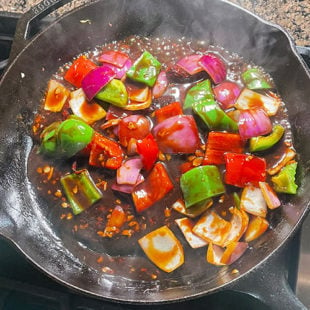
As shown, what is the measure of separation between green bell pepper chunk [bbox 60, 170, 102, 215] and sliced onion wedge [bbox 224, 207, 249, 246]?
26.8 inches

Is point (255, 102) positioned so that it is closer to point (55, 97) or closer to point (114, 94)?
point (114, 94)

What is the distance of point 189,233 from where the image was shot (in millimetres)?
2123

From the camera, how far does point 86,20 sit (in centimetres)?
239

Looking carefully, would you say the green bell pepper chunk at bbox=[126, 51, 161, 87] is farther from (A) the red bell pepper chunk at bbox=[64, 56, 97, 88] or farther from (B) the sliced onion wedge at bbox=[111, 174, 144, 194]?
(B) the sliced onion wedge at bbox=[111, 174, 144, 194]

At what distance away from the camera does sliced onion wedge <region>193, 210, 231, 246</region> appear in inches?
82.4

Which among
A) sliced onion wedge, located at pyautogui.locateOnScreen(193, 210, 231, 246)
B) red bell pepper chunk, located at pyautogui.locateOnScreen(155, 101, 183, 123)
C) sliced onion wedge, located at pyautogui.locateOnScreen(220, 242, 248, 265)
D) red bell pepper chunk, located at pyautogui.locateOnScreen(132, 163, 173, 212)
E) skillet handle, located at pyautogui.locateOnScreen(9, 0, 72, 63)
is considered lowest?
sliced onion wedge, located at pyautogui.locateOnScreen(220, 242, 248, 265)

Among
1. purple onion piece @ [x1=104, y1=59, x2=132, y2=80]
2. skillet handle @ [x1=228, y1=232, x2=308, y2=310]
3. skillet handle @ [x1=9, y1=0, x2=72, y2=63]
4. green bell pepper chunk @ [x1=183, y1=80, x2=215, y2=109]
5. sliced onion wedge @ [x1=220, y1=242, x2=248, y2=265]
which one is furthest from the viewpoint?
purple onion piece @ [x1=104, y1=59, x2=132, y2=80]

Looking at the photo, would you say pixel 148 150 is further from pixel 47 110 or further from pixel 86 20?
pixel 86 20

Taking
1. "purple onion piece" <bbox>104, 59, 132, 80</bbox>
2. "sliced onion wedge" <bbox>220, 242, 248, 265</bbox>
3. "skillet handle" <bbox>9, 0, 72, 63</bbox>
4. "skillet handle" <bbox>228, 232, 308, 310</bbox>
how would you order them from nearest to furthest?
1. "skillet handle" <bbox>228, 232, 308, 310</bbox>
2. "sliced onion wedge" <bbox>220, 242, 248, 265</bbox>
3. "skillet handle" <bbox>9, 0, 72, 63</bbox>
4. "purple onion piece" <bbox>104, 59, 132, 80</bbox>

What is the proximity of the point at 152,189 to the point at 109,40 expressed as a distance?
37.8 inches

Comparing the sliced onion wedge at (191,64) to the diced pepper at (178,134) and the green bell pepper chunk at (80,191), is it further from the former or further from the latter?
the green bell pepper chunk at (80,191)

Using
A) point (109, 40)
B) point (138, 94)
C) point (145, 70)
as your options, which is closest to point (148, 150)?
point (138, 94)

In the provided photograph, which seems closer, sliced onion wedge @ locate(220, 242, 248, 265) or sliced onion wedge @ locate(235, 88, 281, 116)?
sliced onion wedge @ locate(220, 242, 248, 265)

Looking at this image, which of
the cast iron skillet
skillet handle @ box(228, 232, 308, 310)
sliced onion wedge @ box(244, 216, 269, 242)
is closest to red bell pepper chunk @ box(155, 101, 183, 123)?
the cast iron skillet
